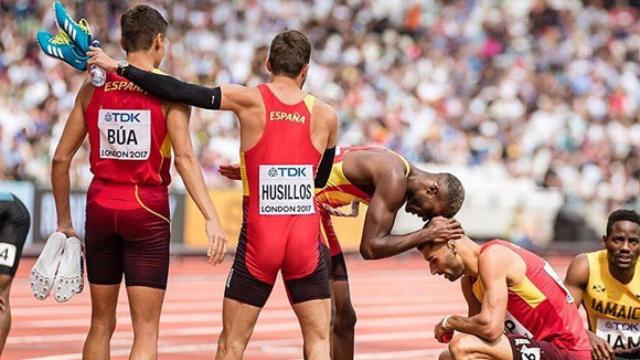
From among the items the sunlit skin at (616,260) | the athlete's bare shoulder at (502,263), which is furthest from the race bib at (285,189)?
the sunlit skin at (616,260)

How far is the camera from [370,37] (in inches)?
1139

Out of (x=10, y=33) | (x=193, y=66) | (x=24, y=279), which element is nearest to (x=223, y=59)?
(x=193, y=66)

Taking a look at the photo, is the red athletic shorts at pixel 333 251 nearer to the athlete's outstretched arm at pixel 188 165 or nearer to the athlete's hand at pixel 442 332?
the athlete's hand at pixel 442 332

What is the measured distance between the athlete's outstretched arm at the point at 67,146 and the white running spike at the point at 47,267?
181mm

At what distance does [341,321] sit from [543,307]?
1523mm

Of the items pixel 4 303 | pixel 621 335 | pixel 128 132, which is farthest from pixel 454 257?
pixel 4 303

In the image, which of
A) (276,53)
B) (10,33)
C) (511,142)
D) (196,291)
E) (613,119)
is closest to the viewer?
(276,53)

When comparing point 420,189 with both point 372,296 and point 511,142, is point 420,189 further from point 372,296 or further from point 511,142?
point 511,142

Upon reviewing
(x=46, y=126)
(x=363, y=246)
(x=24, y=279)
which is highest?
(x=363, y=246)

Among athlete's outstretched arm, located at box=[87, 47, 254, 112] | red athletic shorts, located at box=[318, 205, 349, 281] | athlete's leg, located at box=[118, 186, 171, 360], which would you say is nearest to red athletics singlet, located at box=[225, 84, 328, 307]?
athlete's outstretched arm, located at box=[87, 47, 254, 112]

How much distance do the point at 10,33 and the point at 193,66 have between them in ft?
10.5

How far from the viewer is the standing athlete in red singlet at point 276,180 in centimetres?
786

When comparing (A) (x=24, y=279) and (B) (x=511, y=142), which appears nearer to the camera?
(A) (x=24, y=279)

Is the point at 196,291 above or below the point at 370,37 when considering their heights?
below
